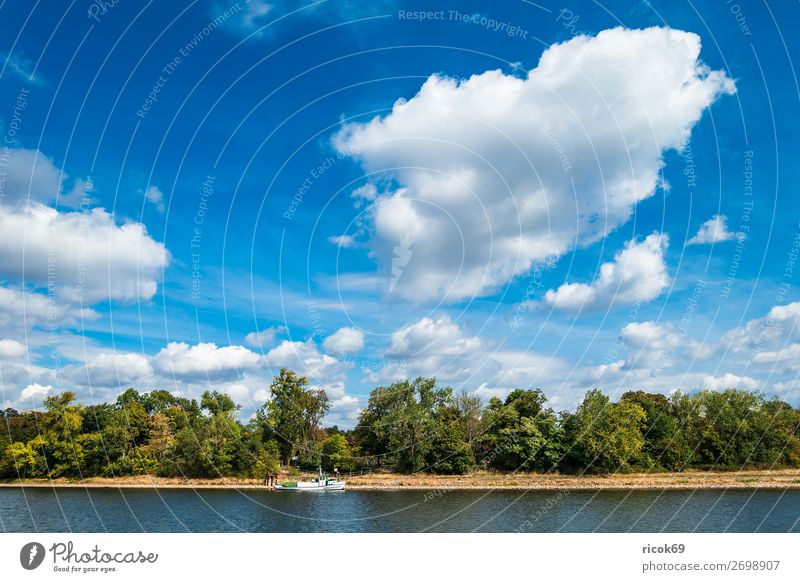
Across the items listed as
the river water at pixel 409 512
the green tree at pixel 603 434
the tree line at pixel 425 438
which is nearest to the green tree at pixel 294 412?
the tree line at pixel 425 438

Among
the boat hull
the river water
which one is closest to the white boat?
the boat hull

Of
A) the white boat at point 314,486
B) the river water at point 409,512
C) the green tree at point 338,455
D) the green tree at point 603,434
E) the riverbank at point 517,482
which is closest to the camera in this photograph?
→ the river water at point 409,512

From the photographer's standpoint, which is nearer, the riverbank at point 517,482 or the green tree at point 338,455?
the riverbank at point 517,482

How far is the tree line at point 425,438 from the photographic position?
69.4 metres

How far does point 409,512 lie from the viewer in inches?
1693

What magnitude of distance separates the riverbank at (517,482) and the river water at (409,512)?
4.17 metres

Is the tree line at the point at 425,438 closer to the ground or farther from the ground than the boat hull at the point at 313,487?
farther from the ground

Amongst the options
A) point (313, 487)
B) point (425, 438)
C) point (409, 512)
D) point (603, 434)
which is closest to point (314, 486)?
point (313, 487)

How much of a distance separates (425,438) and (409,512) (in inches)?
1050

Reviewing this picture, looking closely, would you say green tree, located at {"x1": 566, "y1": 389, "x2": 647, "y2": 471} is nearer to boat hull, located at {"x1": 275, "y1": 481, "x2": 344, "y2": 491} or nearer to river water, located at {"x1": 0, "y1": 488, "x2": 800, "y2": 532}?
river water, located at {"x1": 0, "y1": 488, "x2": 800, "y2": 532}

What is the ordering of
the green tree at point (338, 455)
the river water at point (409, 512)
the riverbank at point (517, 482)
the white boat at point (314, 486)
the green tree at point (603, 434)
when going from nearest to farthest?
the river water at point (409, 512) < the riverbank at point (517, 482) < the white boat at point (314, 486) < the green tree at point (603, 434) < the green tree at point (338, 455)

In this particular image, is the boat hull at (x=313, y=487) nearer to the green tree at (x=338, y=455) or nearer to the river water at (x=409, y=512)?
Result: the river water at (x=409, y=512)

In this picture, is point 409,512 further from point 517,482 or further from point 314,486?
point 314,486
